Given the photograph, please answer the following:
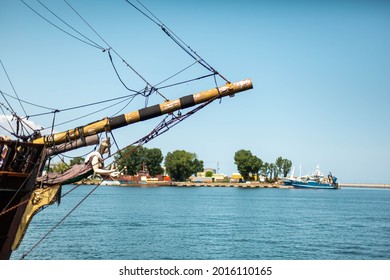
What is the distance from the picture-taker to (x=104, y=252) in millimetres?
21797

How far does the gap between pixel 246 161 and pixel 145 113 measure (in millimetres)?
116913

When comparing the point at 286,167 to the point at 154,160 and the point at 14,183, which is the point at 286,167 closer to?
the point at 154,160

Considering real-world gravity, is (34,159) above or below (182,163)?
below

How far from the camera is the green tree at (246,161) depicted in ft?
418

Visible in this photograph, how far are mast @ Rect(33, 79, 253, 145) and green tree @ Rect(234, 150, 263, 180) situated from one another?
115383 mm

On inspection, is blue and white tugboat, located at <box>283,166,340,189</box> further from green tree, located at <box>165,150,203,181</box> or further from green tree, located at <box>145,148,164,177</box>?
green tree, located at <box>145,148,164,177</box>

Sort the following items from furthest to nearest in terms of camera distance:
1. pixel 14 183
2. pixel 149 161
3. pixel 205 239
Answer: pixel 149 161
pixel 205 239
pixel 14 183

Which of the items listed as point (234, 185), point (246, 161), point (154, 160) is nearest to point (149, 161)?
point (154, 160)

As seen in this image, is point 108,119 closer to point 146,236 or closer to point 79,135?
point 79,135

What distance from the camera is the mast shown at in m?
12.1

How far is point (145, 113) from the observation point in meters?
12.1

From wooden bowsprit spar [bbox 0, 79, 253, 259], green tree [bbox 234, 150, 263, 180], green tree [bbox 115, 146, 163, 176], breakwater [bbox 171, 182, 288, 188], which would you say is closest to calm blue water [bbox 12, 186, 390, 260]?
wooden bowsprit spar [bbox 0, 79, 253, 259]

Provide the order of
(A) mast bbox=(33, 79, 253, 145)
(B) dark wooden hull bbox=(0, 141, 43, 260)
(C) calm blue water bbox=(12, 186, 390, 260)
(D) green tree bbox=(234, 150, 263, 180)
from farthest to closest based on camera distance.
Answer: (D) green tree bbox=(234, 150, 263, 180)
(C) calm blue water bbox=(12, 186, 390, 260)
(A) mast bbox=(33, 79, 253, 145)
(B) dark wooden hull bbox=(0, 141, 43, 260)

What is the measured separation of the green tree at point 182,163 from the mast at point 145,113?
112123 millimetres
